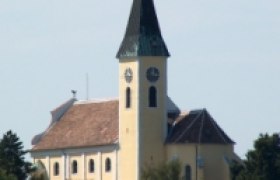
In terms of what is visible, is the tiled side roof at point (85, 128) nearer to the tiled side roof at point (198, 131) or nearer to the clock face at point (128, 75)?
the clock face at point (128, 75)

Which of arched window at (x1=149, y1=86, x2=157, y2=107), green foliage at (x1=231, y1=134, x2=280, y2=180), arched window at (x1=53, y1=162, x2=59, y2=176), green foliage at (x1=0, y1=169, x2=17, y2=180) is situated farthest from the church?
green foliage at (x1=0, y1=169, x2=17, y2=180)

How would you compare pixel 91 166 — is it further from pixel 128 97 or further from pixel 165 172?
pixel 165 172

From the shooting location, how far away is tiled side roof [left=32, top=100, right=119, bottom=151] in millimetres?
185875

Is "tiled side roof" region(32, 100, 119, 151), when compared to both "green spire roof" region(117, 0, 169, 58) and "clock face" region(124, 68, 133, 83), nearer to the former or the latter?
"clock face" region(124, 68, 133, 83)

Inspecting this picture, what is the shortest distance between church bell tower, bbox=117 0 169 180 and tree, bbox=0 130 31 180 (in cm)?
876

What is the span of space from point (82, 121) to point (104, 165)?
6329mm

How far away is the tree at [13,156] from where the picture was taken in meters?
175

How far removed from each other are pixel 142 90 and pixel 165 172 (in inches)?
284

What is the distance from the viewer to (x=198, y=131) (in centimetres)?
17988

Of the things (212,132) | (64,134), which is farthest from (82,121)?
(212,132)

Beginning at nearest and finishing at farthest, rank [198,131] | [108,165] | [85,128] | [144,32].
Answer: [198,131], [144,32], [108,165], [85,128]

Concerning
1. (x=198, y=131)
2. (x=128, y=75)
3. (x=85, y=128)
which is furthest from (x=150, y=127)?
(x=85, y=128)

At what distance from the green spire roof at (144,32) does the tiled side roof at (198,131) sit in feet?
15.9

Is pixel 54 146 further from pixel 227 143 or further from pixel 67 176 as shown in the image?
pixel 227 143
